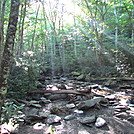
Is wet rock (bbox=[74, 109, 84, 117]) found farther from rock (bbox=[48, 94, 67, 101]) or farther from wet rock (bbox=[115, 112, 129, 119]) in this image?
rock (bbox=[48, 94, 67, 101])

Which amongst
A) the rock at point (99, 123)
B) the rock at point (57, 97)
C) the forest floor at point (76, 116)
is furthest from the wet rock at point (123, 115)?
the rock at point (57, 97)

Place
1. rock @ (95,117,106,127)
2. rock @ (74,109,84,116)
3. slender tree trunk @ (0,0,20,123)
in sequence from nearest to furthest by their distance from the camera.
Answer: slender tree trunk @ (0,0,20,123), rock @ (95,117,106,127), rock @ (74,109,84,116)

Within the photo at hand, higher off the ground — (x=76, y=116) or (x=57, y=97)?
(x=57, y=97)

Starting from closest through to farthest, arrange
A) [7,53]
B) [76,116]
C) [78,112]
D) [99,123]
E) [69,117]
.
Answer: [7,53]
[99,123]
[69,117]
[76,116]
[78,112]

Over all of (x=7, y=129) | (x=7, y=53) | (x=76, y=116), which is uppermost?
(x=7, y=53)

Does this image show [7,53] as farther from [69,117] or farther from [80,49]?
[80,49]

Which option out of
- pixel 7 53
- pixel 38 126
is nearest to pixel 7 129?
pixel 38 126

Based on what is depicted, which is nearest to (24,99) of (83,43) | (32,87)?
(32,87)

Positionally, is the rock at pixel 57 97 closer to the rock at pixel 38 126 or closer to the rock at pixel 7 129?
the rock at pixel 38 126

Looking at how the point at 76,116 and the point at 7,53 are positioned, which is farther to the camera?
the point at 76,116

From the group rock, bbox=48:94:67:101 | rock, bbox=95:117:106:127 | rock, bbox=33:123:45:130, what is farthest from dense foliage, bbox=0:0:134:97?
rock, bbox=95:117:106:127

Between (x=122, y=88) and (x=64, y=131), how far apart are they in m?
5.14

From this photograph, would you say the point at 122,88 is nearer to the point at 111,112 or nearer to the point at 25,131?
the point at 111,112

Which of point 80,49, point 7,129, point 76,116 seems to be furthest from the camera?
point 80,49
